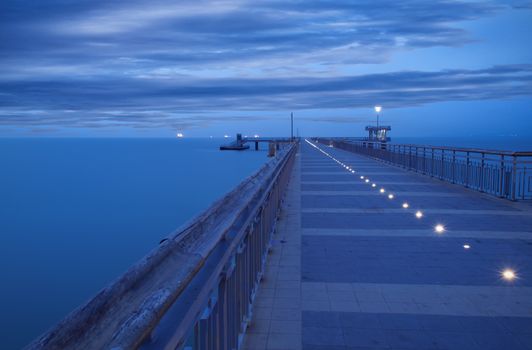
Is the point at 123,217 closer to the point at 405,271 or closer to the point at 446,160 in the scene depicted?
the point at 446,160

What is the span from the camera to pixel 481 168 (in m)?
12.9

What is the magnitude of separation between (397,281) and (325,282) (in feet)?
2.75

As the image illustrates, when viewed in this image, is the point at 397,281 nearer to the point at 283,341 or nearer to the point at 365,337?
the point at 365,337

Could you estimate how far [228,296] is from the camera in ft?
10.3

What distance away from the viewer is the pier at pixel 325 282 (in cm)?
151

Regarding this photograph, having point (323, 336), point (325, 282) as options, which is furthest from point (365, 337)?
point (325, 282)

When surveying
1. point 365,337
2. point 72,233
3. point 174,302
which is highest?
point 174,302

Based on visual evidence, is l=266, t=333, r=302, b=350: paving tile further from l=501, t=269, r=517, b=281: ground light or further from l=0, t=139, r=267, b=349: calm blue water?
l=501, t=269, r=517, b=281: ground light

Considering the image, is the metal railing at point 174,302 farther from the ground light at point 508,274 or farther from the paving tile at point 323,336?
the ground light at point 508,274

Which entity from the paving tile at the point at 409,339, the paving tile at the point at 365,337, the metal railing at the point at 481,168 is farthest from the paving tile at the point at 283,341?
the metal railing at the point at 481,168

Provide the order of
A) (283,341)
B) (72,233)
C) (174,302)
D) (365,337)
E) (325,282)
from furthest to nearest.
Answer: (72,233)
(325,282)
(365,337)
(283,341)
(174,302)

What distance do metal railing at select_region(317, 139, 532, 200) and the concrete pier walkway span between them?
129 cm

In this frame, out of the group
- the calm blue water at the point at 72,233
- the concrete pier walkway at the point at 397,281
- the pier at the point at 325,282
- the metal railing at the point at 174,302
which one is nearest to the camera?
the metal railing at the point at 174,302

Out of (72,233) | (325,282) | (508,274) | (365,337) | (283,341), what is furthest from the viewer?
(72,233)
